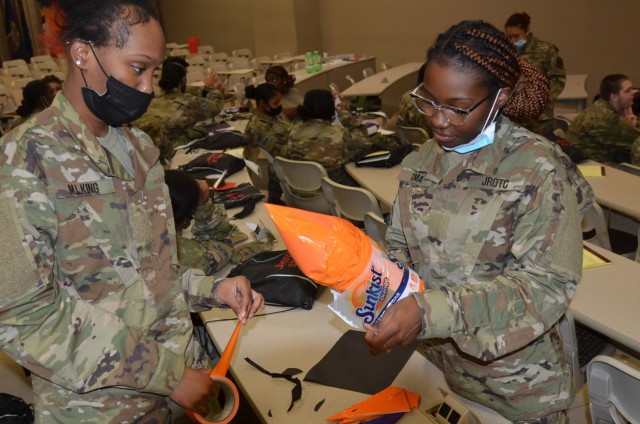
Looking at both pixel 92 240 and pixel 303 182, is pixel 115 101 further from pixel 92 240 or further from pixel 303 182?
pixel 303 182

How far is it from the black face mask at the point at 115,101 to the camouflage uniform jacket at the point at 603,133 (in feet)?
13.2

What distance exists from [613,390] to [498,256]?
455 millimetres

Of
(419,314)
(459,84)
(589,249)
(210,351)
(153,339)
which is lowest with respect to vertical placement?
(210,351)

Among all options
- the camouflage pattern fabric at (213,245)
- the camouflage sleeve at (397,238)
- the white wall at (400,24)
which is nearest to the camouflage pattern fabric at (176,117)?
the camouflage pattern fabric at (213,245)

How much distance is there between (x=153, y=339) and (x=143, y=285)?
13 cm

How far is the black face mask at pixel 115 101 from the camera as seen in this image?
1.18 meters

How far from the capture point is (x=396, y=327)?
1.11 meters

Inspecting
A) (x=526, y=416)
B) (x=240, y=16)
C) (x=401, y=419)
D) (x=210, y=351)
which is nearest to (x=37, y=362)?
(x=401, y=419)

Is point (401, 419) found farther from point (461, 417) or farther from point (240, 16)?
point (240, 16)

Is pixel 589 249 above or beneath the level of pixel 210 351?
above

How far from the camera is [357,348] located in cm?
182

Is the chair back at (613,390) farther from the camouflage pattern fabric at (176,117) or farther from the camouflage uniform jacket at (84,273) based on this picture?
the camouflage pattern fabric at (176,117)

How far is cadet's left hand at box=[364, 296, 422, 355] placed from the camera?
1104mm

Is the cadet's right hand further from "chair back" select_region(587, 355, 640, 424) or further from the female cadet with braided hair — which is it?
"chair back" select_region(587, 355, 640, 424)
